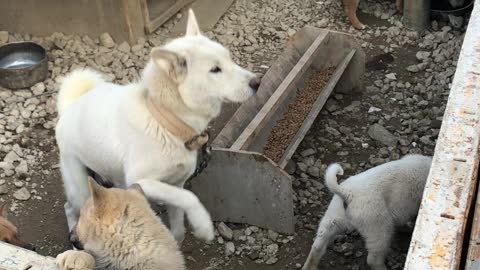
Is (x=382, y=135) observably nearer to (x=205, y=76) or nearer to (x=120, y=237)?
(x=205, y=76)

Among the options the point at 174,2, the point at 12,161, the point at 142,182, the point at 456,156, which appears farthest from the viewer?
the point at 174,2

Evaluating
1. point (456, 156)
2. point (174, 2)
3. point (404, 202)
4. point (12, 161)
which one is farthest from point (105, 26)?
point (456, 156)

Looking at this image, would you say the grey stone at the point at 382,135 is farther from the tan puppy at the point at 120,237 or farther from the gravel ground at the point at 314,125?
the tan puppy at the point at 120,237

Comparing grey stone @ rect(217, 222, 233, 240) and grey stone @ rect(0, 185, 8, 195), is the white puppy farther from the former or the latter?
grey stone @ rect(0, 185, 8, 195)

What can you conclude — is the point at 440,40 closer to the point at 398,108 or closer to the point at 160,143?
the point at 398,108

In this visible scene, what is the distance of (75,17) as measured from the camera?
6.20m

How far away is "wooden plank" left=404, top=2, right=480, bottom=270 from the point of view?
2025 millimetres

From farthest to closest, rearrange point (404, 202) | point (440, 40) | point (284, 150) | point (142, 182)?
1. point (440, 40)
2. point (284, 150)
3. point (404, 202)
4. point (142, 182)

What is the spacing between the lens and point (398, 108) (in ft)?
17.9

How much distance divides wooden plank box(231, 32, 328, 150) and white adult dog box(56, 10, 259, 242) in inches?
27.9

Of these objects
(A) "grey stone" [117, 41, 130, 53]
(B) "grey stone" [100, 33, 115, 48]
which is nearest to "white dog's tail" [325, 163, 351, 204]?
(A) "grey stone" [117, 41, 130, 53]

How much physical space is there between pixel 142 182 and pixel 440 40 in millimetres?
4136

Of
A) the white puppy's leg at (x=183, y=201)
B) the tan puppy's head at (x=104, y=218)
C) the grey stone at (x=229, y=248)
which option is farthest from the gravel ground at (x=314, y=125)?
the tan puppy's head at (x=104, y=218)

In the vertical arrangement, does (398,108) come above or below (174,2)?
below
